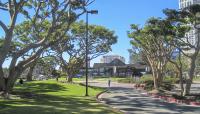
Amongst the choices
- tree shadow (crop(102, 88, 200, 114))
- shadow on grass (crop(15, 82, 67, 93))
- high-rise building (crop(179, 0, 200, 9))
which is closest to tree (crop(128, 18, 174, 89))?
high-rise building (crop(179, 0, 200, 9))

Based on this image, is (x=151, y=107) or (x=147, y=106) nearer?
(x=151, y=107)

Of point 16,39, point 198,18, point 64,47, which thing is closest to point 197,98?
point 198,18

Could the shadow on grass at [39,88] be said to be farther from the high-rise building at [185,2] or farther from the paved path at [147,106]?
the high-rise building at [185,2]

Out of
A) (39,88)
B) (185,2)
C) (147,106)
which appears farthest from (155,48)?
(147,106)

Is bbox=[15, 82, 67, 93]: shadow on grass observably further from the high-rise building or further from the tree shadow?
the high-rise building

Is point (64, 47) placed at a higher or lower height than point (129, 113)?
higher

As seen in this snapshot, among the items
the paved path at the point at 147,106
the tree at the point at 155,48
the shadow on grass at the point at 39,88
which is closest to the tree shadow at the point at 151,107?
the paved path at the point at 147,106

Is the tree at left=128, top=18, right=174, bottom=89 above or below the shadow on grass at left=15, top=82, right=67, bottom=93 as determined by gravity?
above

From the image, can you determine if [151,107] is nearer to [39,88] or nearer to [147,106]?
[147,106]

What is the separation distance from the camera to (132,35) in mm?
53000

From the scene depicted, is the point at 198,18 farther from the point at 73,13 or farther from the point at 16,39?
the point at 16,39

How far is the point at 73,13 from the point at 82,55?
111 feet

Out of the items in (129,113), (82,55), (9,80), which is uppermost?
(82,55)

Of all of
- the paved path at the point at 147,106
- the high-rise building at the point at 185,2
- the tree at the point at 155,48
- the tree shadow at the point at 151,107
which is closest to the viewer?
the paved path at the point at 147,106
